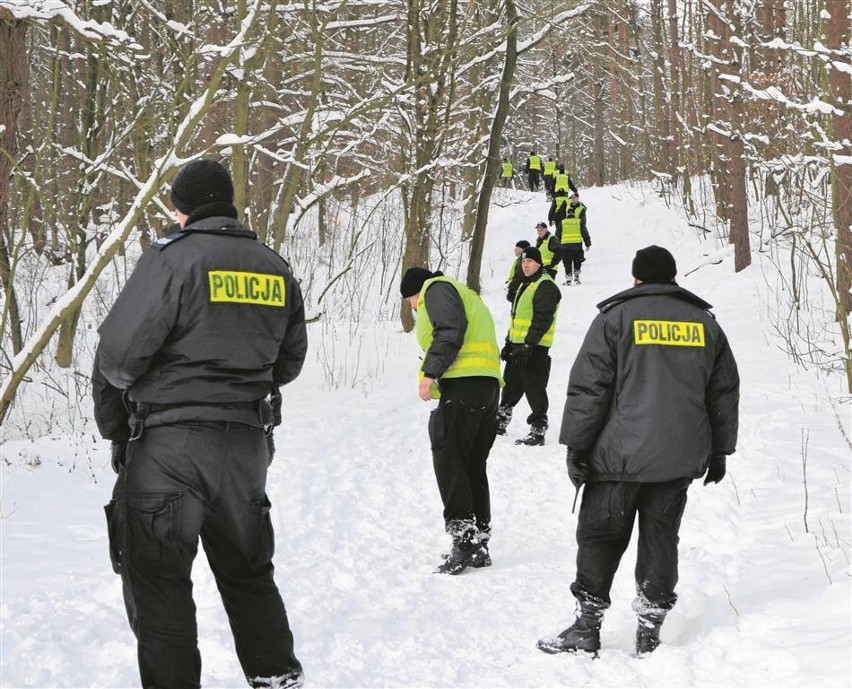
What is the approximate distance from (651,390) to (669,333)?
27 cm

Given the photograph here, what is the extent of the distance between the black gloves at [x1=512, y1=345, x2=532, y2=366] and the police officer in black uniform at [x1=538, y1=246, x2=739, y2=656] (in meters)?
4.47

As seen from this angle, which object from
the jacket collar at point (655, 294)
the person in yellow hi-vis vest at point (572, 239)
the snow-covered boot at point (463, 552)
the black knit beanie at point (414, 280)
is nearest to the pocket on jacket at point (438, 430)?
the snow-covered boot at point (463, 552)

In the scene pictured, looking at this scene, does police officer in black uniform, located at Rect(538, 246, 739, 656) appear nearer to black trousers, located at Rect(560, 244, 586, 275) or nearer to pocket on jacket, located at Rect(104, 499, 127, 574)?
pocket on jacket, located at Rect(104, 499, 127, 574)

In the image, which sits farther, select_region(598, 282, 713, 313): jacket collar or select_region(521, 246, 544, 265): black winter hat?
select_region(521, 246, 544, 265): black winter hat

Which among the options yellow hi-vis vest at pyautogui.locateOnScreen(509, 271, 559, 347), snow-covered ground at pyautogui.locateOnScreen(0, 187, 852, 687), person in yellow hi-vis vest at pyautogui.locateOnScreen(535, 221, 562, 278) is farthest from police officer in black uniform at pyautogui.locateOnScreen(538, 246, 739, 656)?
person in yellow hi-vis vest at pyautogui.locateOnScreen(535, 221, 562, 278)

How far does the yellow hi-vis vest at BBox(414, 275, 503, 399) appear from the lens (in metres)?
5.32

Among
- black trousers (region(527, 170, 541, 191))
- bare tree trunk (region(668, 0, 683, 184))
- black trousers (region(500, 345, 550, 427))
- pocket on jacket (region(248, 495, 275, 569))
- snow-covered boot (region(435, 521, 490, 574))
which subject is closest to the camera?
pocket on jacket (region(248, 495, 275, 569))

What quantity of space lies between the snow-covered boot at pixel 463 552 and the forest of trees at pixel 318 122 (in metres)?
2.90

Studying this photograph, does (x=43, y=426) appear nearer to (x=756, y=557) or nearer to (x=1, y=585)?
(x=1, y=585)

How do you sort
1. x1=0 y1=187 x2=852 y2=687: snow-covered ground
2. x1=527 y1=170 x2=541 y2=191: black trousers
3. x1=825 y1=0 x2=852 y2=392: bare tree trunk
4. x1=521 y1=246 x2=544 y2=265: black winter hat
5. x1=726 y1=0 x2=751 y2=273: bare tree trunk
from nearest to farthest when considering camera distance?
x1=0 y1=187 x2=852 y2=687: snow-covered ground < x1=825 y1=0 x2=852 y2=392: bare tree trunk < x1=521 y1=246 x2=544 y2=265: black winter hat < x1=726 y1=0 x2=751 y2=273: bare tree trunk < x1=527 y1=170 x2=541 y2=191: black trousers

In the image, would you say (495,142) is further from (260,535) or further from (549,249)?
(260,535)

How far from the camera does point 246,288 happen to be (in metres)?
3.16

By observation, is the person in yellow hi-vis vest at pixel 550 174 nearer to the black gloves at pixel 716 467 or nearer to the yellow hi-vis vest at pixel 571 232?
the yellow hi-vis vest at pixel 571 232

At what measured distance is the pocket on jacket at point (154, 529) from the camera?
2.96 metres
